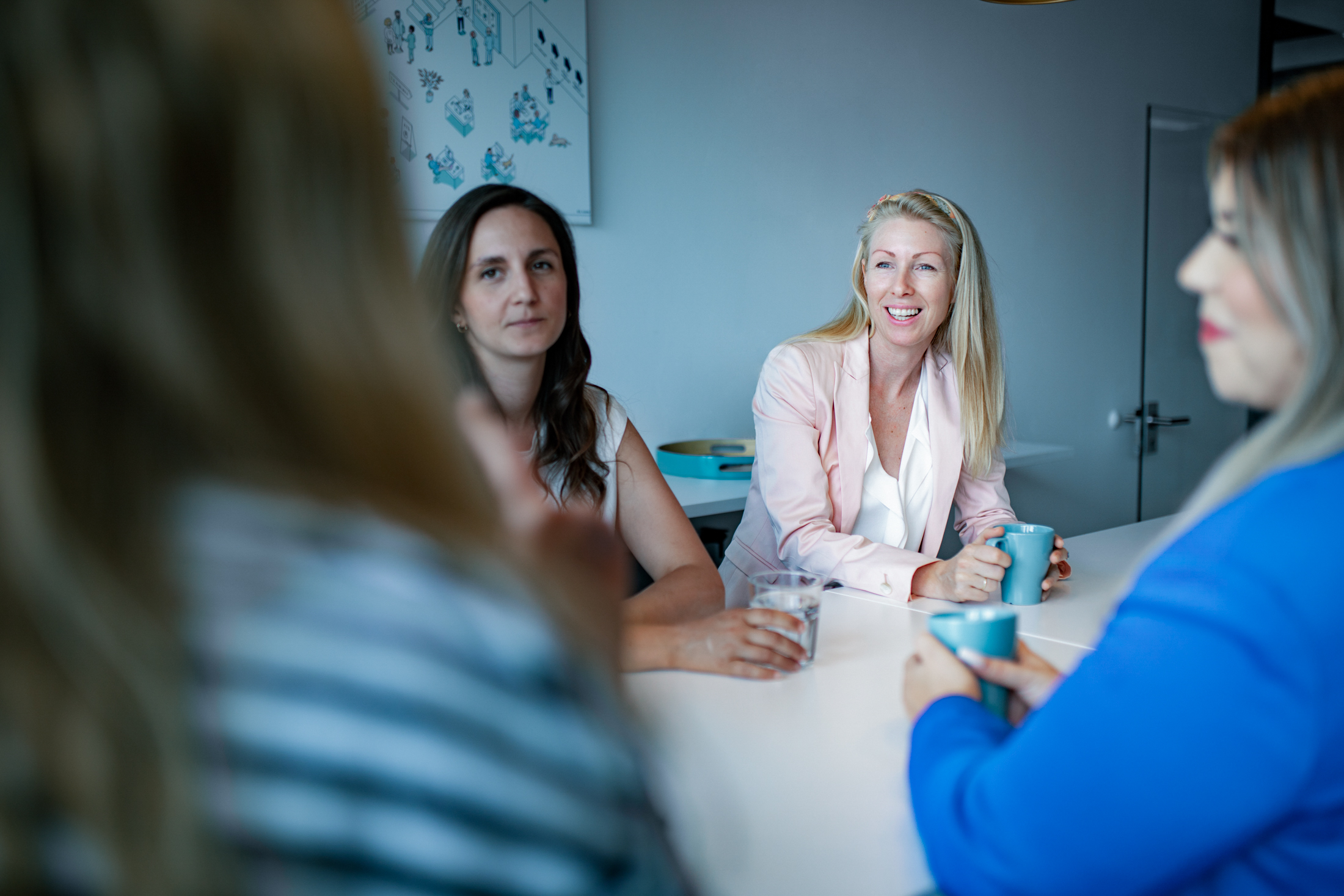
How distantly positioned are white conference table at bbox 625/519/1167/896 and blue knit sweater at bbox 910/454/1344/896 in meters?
0.10

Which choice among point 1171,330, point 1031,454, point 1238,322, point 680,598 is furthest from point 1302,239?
point 1171,330

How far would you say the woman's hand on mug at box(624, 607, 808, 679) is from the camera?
1.19 m

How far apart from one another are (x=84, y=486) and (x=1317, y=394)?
28.1 inches

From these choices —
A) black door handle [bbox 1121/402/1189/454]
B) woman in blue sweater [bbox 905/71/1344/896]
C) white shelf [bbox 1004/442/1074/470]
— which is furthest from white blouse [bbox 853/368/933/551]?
black door handle [bbox 1121/402/1189/454]

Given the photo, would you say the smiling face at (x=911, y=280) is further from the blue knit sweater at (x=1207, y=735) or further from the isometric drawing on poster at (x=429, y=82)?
the blue knit sweater at (x=1207, y=735)

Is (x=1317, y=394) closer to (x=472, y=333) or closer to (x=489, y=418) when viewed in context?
(x=489, y=418)

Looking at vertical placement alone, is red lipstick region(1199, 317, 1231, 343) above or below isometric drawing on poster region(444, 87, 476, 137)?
below

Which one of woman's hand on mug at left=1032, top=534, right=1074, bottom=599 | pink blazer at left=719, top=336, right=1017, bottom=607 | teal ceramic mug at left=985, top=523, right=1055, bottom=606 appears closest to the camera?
teal ceramic mug at left=985, top=523, right=1055, bottom=606

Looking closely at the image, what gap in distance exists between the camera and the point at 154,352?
0.35m

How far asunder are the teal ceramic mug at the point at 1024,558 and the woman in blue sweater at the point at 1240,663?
0.77m

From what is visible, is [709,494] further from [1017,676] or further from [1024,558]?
[1017,676]

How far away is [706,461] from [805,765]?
1728 millimetres

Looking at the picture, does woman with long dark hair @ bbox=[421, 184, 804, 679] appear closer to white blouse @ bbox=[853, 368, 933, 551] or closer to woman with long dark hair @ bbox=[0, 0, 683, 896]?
white blouse @ bbox=[853, 368, 933, 551]

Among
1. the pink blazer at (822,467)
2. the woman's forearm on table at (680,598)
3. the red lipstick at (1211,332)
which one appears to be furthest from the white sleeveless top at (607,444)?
the red lipstick at (1211,332)
